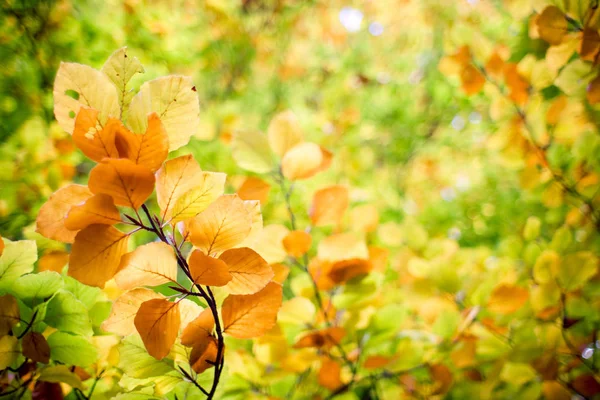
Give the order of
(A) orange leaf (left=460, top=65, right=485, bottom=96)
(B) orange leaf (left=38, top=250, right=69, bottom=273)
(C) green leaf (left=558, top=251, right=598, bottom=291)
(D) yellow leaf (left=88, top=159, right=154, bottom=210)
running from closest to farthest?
(D) yellow leaf (left=88, top=159, right=154, bottom=210) → (B) orange leaf (left=38, top=250, right=69, bottom=273) → (C) green leaf (left=558, top=251, right=598, bottom=291) → (A) orange leaf (left=460, top=65, right=485, bottom=96)

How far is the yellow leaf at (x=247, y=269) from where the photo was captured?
0.36 metres

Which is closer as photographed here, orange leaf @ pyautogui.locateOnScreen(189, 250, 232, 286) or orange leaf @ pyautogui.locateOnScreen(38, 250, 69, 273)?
orange leaf @ pyautogui.locateOnScreen(189, 250, 232, 286)

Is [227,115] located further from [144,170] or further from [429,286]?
[144,170]

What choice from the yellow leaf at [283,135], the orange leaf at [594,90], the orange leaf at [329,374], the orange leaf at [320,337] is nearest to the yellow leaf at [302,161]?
the yellow leaf at [283,135]

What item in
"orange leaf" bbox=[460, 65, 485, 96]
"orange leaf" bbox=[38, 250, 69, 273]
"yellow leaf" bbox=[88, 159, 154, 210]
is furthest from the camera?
"orange leaf" bbox=[460, 65, 485, 96]

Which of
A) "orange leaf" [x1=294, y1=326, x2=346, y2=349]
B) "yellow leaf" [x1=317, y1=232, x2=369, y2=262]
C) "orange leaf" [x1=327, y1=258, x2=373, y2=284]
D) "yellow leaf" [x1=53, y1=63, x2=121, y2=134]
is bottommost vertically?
"orange leaf" [x1=294, y1=326, x2=346, y2=349]

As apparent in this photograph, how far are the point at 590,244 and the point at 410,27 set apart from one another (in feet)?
7.69

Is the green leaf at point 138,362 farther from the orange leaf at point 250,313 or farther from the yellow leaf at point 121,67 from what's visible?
the yellow leaf at point 121,67

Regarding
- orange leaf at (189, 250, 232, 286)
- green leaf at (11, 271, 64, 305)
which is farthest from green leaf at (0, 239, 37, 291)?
orange leaf at (189, 250, 232, 286)

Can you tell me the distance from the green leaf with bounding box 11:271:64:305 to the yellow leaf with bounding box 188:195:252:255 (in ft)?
0.59

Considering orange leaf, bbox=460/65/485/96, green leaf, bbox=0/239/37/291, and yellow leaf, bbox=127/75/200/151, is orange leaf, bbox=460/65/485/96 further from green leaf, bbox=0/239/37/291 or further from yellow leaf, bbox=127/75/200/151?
green leaf, bbox=0/239/37/291

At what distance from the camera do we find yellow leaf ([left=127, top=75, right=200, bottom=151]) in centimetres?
35

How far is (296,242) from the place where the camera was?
574 millimetres

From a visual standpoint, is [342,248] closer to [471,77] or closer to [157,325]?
[157,325]
